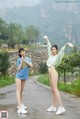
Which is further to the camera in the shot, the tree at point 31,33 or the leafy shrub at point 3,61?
the tree at point 31,33

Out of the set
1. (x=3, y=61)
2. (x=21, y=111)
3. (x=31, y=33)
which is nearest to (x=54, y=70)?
(x=21, y=111)

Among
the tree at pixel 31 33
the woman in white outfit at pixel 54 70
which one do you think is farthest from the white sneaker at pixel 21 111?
the tree at pixel 31 33

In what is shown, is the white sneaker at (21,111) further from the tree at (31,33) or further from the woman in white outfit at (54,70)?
the tree at (31,33)

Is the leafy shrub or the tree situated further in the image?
the tree

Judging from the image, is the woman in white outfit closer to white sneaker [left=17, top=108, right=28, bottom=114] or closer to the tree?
white sneaker [left=17, top=108, right=28, bottom=114]

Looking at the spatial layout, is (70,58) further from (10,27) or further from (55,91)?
(10,27)

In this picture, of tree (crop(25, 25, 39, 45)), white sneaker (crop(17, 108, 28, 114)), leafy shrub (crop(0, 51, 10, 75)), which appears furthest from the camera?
tree (crop(25, 25, 39, 45))

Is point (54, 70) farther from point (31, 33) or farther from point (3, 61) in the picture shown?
point (31, 33)

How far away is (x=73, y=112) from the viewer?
1055 cm

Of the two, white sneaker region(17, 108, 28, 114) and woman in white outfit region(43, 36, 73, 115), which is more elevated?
woman in white outfit region(43, 36, 73, 115)

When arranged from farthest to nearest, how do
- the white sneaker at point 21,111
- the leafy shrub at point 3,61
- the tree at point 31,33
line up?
the tree at point 31,33 < the leafy shrub at point 3,61 < the white sneaker at point 21,111

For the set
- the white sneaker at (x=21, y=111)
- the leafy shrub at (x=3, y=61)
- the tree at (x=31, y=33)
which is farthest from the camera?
the tree at (x=31, y=33)

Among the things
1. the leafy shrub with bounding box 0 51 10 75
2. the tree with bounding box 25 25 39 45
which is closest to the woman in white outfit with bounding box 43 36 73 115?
the leafy shrub with bounding box 0 51 10 75

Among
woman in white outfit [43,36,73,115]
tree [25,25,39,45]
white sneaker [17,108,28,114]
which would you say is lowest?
white sneaker [17,108,28,114]
